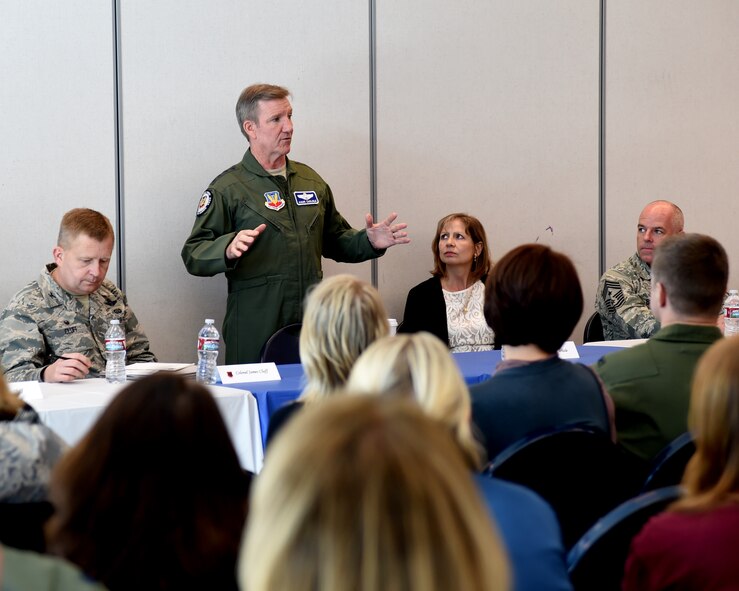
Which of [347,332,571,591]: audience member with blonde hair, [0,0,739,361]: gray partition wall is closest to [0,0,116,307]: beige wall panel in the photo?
[0,0,739,361]: gray partition wall

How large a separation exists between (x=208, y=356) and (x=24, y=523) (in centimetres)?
190

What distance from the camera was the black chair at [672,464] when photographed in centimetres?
210

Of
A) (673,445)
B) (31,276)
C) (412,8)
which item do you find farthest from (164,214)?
(673,445)

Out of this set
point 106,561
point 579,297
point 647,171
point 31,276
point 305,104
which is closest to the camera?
point 106,561

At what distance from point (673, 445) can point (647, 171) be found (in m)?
4.90

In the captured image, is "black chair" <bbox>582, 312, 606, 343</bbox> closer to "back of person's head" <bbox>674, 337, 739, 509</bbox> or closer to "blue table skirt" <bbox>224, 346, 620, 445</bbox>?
"blue table skirt" <bbox>224, 346, 620, 445</bbox>

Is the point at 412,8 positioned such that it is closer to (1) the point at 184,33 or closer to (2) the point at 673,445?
(1) the point at 184,33

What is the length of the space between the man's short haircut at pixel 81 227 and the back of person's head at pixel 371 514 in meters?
3.17

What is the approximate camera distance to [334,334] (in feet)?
7.82

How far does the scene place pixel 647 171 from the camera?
263 inches

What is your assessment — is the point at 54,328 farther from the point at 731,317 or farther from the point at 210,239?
the point at 731,317

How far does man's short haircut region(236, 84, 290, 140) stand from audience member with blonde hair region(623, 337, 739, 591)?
3.76 meters

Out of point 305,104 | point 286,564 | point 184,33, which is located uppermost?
point 184,33

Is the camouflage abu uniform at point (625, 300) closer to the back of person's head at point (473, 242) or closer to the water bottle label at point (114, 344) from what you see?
the back of person's head at point (473, 242)
